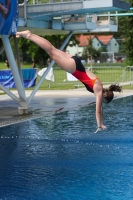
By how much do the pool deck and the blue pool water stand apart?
4.17ft

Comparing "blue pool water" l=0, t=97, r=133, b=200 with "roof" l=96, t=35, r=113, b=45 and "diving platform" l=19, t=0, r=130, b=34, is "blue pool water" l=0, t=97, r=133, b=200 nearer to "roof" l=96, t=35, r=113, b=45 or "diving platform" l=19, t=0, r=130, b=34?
"diving platform" l=19, t=0, r=130, b=34

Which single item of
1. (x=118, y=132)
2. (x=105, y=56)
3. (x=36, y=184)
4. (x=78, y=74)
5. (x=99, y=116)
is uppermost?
(x=78, y=74)

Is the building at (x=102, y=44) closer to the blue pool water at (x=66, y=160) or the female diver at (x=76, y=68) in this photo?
the blue pool water at (x=66, y=160)

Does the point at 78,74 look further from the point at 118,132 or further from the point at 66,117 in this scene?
the point at 66,117

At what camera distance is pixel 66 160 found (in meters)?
10.8

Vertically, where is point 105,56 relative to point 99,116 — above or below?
below

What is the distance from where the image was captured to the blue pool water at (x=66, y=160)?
8477mm

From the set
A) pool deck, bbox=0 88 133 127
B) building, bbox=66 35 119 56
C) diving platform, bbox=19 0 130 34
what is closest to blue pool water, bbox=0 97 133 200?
pool deck, bbox=0 88 133 127

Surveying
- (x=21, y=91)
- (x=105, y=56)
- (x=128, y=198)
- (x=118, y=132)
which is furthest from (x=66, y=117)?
(x=105, y=56)

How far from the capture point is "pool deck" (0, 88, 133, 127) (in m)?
18.3

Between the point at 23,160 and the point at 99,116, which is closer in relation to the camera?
the point at 99,116

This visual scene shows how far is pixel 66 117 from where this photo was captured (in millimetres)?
18016

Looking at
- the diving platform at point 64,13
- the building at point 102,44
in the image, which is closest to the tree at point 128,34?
the diving platform at point 64,13

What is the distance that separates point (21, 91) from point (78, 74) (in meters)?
8.70
